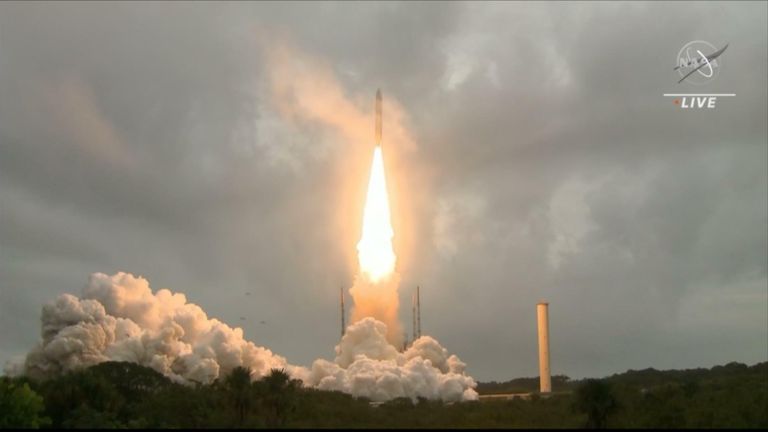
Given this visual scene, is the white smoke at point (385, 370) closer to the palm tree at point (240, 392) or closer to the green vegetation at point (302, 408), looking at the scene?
the green vegetation at point (302, 408)

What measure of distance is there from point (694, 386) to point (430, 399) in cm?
2520

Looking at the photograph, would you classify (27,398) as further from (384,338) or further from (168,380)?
(384,338)

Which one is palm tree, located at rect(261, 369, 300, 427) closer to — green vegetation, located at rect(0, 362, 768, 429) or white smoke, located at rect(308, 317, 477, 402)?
green vegetation, located at rect(0, 362, 768, 429)

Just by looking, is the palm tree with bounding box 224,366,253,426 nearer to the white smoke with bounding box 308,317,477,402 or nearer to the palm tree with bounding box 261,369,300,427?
the palm tree with bounding box 261,369,300,427

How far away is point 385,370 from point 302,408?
1998 cm

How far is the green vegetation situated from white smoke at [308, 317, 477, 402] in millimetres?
3596

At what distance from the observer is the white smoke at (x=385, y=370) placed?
105125mm

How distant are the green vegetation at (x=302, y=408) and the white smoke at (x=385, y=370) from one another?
360cm

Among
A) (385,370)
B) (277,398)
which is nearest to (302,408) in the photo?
(277,398)

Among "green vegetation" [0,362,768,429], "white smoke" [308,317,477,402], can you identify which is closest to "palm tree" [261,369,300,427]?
"green vegetation" [0,362,768,429]

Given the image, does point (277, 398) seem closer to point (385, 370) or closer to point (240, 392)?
point (240, 392)

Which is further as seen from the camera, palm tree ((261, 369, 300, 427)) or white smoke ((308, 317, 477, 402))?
white smoke ((308, 317, 477, 402))

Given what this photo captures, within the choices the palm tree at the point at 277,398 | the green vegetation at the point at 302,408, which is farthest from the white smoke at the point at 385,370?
the palm tree at the point at 277,398

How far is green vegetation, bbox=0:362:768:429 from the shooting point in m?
79.9
